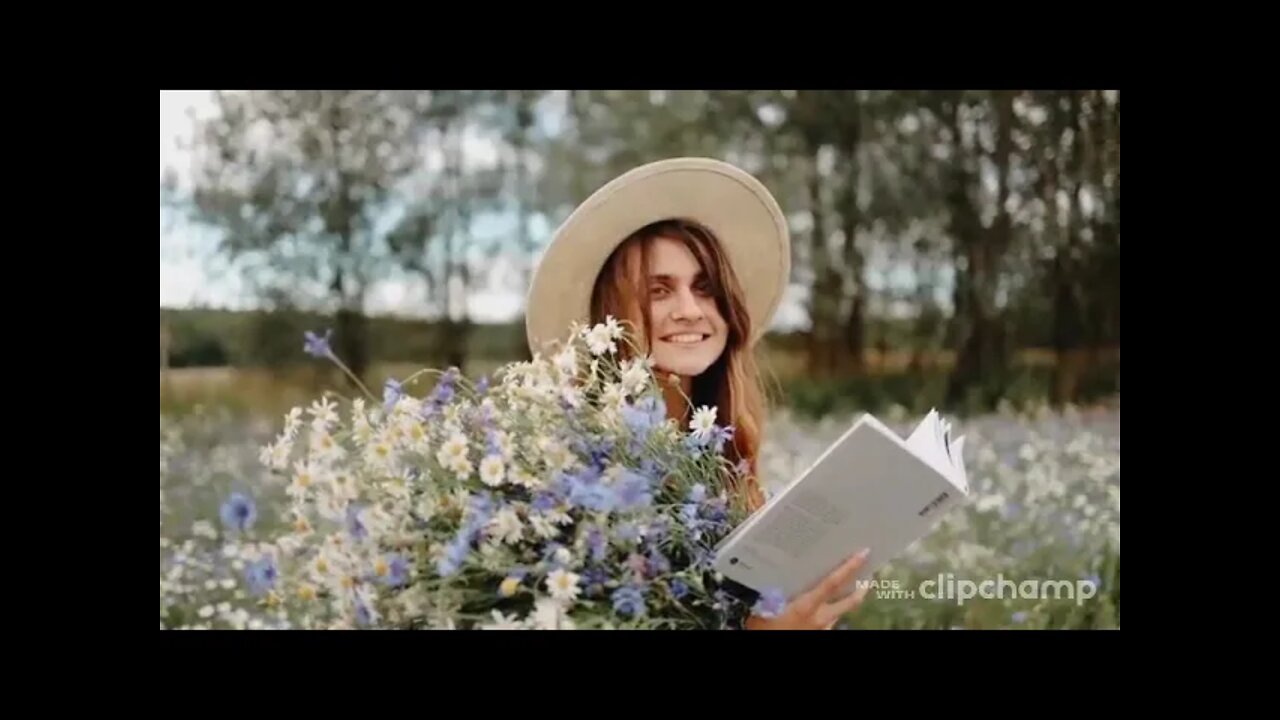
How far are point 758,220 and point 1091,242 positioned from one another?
741 millimetres

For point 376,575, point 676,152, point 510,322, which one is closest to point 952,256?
point 676,152

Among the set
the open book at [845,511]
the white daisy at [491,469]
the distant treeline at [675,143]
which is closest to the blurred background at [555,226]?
the distant treeline at [675,143]

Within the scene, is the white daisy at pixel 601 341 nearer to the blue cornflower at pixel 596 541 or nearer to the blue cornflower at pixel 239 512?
the blue cornflower at pixel 596 541

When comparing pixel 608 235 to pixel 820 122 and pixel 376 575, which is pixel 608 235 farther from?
pixel 376 575

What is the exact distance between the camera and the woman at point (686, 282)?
308 cm

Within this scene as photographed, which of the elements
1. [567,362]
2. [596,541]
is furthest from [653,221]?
[596,541]

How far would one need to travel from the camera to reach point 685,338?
3096 millimetres

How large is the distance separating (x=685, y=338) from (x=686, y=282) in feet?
0.39

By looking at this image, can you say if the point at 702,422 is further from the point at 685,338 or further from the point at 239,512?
the point at 239,512

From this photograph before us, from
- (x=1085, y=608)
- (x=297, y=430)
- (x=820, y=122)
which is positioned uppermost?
(x=820, y=122)

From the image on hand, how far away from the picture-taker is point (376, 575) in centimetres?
295

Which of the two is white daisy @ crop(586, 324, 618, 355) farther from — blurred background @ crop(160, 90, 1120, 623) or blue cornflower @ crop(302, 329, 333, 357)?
blue cornflower @ crop(302, 329, 333, 357)

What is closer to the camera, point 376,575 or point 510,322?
point 376,575

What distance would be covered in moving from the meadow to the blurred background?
0.01 m
